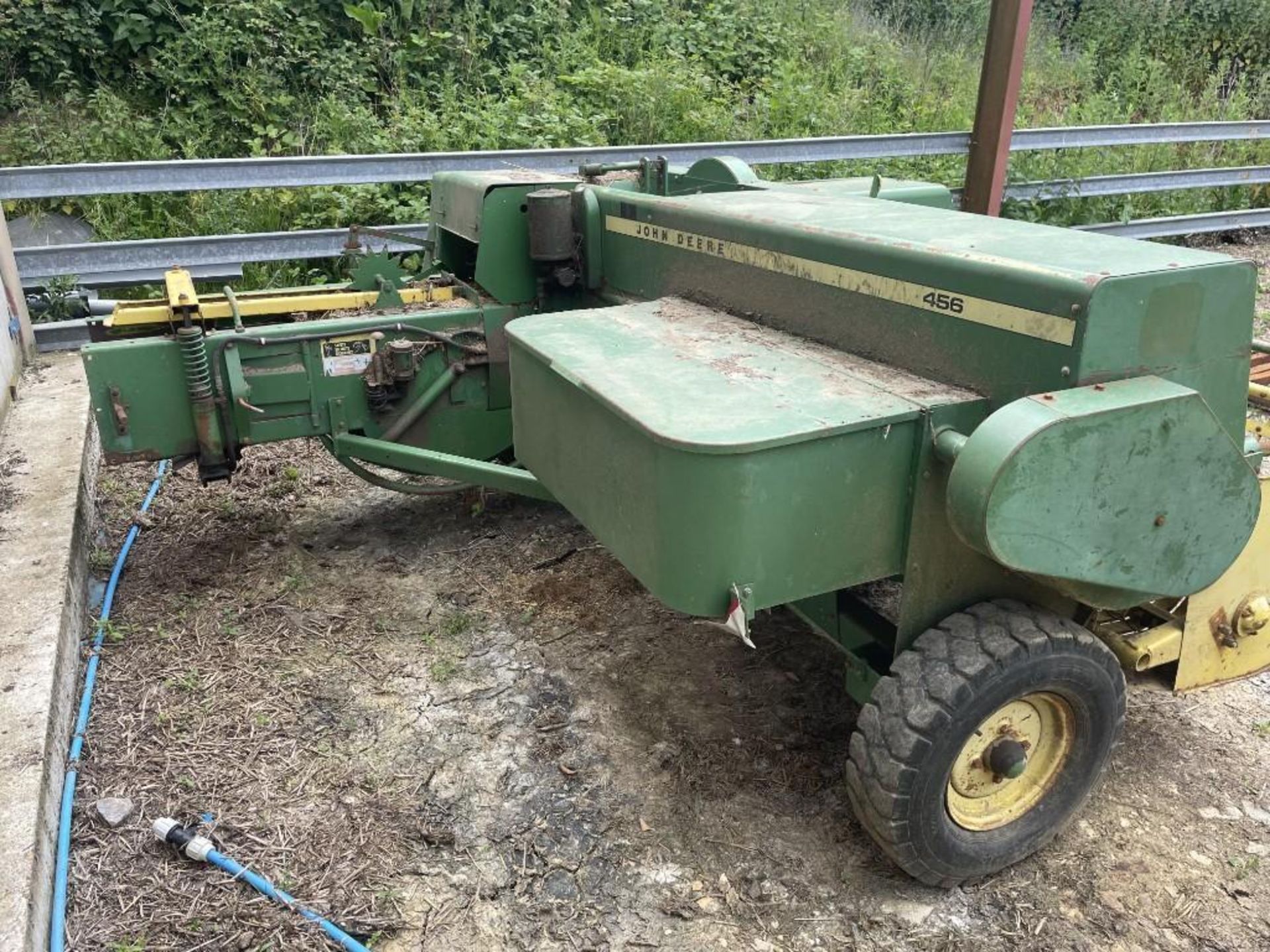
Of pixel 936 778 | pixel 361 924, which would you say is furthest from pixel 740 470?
pixel 361 924

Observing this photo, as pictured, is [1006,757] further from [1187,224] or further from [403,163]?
[1187,224]

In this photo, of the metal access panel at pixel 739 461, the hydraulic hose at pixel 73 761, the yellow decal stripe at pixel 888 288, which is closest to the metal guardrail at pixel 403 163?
the hydraulic hose at pixel 73 761

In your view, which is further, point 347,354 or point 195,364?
point 347,354

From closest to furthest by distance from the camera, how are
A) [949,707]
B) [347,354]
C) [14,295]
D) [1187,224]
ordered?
1. [949,707]
2. [347,354]
3. [14,295]
4. [1187,224]

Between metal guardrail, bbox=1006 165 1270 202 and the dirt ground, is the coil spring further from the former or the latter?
metal guardrail, bbox=1006 165 1270 202

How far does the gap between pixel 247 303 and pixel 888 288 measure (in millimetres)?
2576

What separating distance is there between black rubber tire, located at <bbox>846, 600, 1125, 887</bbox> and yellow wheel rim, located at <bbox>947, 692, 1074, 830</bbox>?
0.05 metres

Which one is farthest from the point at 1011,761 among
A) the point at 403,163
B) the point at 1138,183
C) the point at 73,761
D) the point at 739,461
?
the point at 1138,183

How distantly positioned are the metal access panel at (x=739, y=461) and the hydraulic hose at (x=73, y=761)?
1454 mm

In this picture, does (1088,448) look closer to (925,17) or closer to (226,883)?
(226,883)

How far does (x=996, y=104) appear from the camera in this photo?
6684 mm

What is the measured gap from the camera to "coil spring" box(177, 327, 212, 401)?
11.3 feet

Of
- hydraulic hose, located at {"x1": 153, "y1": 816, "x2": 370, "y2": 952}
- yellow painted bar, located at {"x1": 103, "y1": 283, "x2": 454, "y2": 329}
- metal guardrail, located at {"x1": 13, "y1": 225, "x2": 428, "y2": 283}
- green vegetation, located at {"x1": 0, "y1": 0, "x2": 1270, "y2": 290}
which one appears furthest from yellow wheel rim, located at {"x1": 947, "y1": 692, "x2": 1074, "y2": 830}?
green vegetation, located at {"x1": 0, "y1": 0, "x2": 1270, "y2": 290}

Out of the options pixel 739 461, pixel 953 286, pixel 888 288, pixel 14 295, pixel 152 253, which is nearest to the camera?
pixel 739 461
